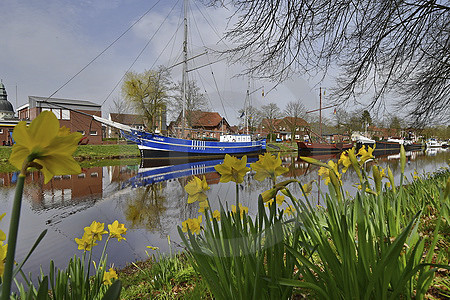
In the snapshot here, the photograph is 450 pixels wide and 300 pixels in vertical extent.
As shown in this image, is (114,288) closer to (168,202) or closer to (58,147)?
(58,147)

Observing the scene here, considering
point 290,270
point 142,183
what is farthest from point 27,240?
point 142,183

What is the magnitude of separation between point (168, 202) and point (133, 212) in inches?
46.8

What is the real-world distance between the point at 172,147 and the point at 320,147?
1937cm

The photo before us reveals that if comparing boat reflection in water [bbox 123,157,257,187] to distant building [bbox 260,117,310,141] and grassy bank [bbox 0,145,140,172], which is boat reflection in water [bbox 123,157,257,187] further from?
distant building [bbox 260,117,310,141]

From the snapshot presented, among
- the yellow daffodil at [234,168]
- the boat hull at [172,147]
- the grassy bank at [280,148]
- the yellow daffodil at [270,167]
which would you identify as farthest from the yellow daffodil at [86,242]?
the grassy bank at [280,148]

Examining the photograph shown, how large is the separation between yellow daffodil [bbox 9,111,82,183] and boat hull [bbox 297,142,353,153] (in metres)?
30.7

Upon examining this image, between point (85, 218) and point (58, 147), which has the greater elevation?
point (58, 147)

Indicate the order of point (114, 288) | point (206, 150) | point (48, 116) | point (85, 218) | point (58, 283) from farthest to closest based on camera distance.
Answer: point (206, 150), point (85, 218), point (58, 283), point (114, 288), point (48, 116)

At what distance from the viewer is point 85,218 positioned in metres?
5.83

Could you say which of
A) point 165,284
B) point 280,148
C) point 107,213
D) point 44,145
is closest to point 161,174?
point 107,213

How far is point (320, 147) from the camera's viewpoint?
3269 centimetres

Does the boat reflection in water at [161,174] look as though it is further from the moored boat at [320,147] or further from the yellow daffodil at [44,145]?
the moored boat at [320,147]

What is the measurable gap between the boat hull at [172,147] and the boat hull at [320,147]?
8.66 metres

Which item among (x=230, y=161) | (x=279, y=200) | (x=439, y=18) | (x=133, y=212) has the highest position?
(x=439, y=18)
